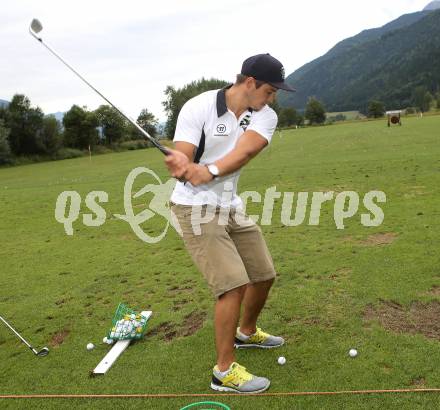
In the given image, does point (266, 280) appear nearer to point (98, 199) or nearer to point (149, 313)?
point (149, 313)

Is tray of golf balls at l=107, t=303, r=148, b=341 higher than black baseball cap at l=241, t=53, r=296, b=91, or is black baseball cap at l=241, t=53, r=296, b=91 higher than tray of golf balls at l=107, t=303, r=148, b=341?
black baseball cap at l=241, t=53, r=296, b=91

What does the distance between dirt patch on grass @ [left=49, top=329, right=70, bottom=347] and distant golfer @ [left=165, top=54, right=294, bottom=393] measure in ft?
7.77

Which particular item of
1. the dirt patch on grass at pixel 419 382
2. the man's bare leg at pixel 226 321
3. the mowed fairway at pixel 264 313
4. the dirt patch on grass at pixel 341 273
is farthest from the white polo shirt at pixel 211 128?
the dirt patch on grass at pixel 341 273

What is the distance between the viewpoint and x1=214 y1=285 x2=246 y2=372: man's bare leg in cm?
464

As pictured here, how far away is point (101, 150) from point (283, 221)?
202 ft

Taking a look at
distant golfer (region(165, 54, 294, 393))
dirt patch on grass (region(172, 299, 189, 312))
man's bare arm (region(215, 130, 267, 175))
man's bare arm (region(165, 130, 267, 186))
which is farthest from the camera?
dirt patch on grass (region(172, 299, 189, 312))

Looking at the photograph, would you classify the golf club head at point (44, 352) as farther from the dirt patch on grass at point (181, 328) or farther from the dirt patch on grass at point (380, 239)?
the dirt patch on grass at point (380, 239)

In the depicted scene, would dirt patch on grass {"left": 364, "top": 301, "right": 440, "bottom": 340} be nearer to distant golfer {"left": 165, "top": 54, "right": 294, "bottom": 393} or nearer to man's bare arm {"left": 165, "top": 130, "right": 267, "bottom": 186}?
distant golfer {"left": 165, "top": 54, "right": 294, "bottom": 393}

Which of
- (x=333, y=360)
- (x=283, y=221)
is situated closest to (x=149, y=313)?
(x=333, y=360)

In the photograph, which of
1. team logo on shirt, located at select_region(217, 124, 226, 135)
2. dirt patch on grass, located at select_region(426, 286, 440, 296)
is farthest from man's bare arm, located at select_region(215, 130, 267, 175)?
dirt patch on grass, located at select_region(426, 286, 440, 296)

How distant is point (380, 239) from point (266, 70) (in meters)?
5.52

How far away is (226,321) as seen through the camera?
4656mm

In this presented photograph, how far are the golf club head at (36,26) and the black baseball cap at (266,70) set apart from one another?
187cm

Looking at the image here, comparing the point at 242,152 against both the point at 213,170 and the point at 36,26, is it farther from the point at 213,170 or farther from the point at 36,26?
the point at 36,26
